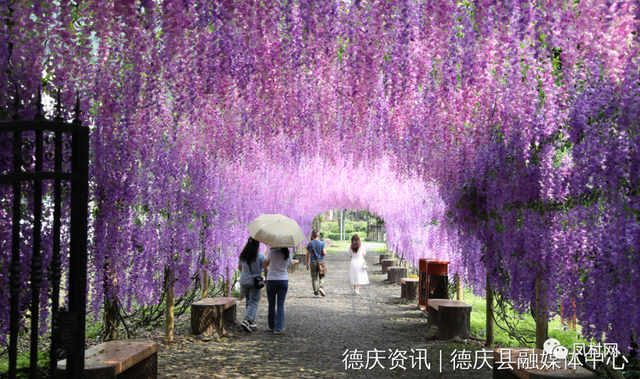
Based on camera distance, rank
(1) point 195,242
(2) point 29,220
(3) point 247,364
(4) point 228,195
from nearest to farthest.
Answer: (2) point 29,220
(3) point 247,364
(1) point 195,242
(4) point 228,195

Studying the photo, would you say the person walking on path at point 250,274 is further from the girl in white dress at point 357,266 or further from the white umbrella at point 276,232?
the girl in white dress at point 357,266

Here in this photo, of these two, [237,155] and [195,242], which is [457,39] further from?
[195,242]

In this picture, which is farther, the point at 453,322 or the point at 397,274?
the point at 397,274

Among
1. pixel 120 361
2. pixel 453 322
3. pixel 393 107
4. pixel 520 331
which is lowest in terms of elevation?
pixel 520 331

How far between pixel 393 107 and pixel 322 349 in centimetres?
318

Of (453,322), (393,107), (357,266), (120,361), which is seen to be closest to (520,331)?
(453,322)

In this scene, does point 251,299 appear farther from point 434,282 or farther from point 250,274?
point 434,282

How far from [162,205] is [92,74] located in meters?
2.37

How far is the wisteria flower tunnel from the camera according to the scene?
302cm

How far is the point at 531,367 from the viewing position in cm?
355

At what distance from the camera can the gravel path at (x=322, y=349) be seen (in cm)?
498

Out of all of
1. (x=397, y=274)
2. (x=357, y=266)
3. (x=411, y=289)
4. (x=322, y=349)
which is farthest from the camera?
(x=397, y=274)

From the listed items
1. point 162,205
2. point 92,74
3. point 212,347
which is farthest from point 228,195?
point 92,74

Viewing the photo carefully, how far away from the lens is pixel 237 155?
278 inches
